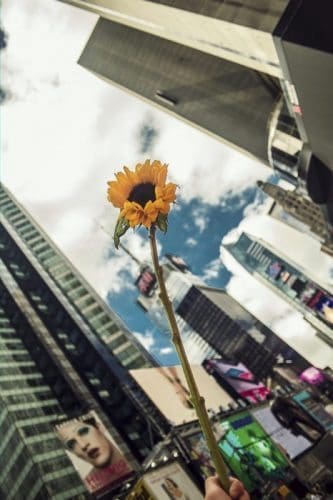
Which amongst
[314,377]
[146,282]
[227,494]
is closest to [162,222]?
[227,494]

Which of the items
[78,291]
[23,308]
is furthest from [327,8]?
[78,291]

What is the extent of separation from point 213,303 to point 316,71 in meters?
151

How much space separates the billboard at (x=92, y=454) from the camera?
47.3 m

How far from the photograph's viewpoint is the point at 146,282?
573 ft

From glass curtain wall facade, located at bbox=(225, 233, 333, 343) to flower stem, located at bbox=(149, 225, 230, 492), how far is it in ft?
282

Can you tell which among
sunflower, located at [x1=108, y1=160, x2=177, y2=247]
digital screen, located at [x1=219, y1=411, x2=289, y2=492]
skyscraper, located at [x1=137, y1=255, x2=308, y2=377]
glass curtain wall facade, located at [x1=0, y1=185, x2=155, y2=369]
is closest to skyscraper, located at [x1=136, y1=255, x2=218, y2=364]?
skyscraper, located at [x1=137, y1=255, x2=308, y2=377]

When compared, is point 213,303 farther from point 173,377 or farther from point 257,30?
point 257,30

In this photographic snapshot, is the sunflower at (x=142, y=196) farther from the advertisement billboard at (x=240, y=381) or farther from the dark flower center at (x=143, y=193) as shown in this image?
the advertisement billboard at (x=240, y=381)

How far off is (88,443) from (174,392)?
1479 cm

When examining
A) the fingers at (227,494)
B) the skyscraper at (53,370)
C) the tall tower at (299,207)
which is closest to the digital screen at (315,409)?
the skyscraper at (53,370)

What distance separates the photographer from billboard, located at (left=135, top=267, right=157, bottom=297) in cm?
17238

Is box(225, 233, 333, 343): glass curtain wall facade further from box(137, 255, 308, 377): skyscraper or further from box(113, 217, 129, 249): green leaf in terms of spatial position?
box(113, 217, 129, 249): green leaf

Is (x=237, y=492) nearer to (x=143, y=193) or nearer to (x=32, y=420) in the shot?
(x=143, y=193)

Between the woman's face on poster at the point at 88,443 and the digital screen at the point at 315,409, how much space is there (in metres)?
25.4
